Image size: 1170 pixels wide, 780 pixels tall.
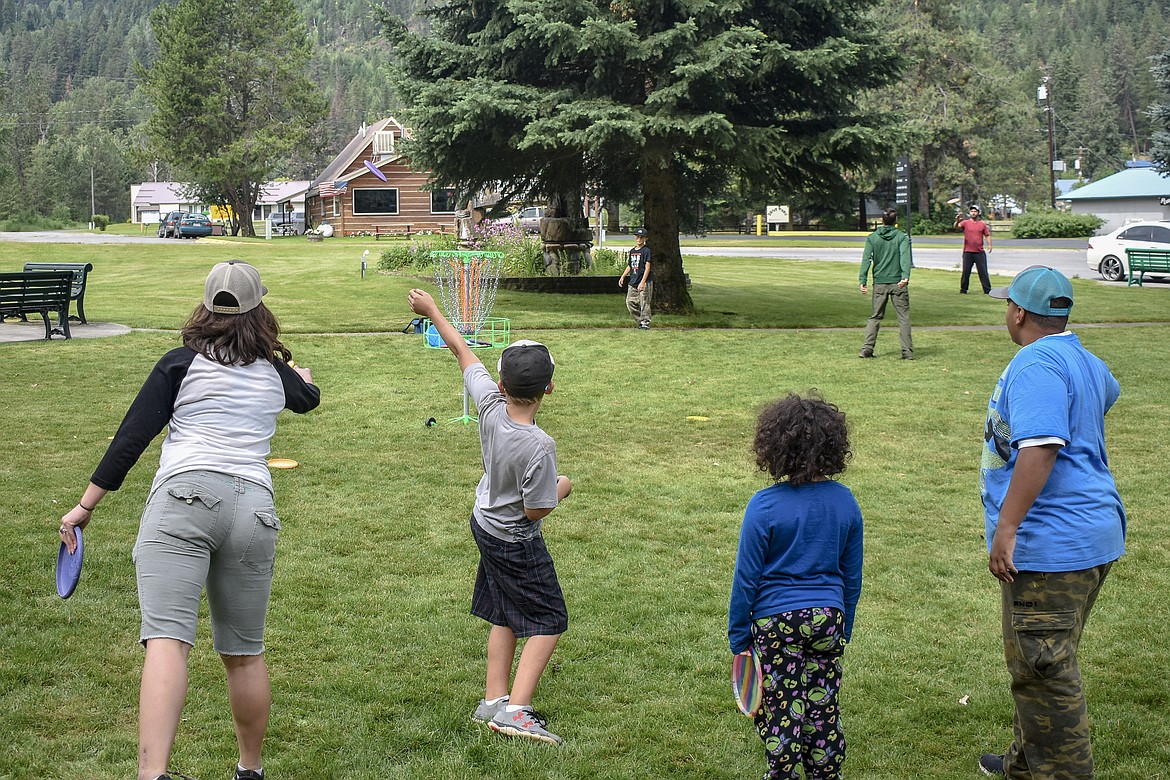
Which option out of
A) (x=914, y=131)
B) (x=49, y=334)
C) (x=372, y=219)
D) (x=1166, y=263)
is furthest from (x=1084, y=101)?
(x=49, y=334)

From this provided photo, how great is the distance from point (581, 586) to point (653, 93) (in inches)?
511

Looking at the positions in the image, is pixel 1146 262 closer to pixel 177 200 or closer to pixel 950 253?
pixel 950 253

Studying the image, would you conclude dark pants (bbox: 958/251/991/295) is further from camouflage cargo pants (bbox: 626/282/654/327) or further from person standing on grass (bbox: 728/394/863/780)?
person standing on grass (bbox: 728/394/863/780)

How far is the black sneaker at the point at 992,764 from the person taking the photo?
4113 mm

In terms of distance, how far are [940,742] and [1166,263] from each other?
27.6m

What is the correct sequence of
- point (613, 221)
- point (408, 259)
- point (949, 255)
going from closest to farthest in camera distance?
point (408, 259) < point (949, 255) < point (613, 221)

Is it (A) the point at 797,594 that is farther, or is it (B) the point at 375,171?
(B) the point at 375,171

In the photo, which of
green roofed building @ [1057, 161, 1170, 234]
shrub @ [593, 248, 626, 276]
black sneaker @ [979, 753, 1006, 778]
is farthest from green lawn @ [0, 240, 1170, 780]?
green roofed building @ [1057, 161, 1170, 234]

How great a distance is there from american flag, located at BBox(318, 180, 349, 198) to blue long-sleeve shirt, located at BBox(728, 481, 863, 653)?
6145 centimetres

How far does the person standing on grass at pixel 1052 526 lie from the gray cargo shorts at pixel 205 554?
229cm

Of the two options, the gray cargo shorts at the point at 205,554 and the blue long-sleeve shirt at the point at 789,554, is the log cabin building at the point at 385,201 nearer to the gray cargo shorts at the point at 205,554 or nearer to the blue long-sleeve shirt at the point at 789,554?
the gray cargo shorts at the point at 205,554

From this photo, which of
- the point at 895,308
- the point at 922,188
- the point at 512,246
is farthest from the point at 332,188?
the point at 895,308

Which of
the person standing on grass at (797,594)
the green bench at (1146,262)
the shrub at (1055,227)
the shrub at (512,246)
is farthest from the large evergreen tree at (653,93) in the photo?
the shrub at (1055,227)

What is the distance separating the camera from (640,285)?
→ 1800 cm
